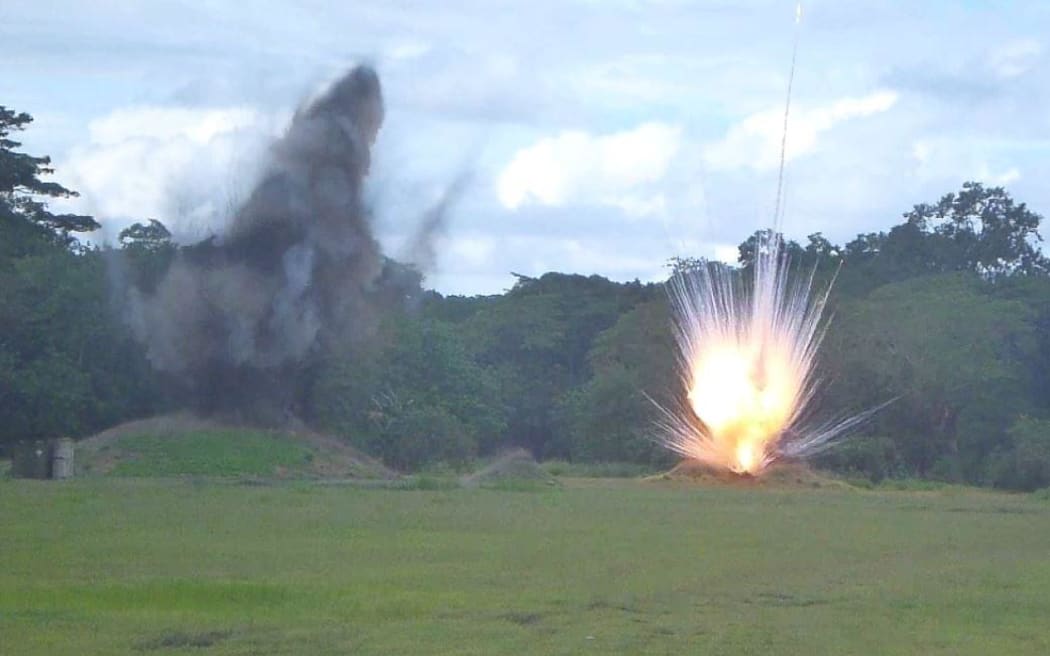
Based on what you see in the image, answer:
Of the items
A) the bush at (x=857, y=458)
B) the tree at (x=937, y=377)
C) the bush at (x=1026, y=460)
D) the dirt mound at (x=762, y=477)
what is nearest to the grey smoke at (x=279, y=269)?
the dirt mound at (x=762, y=477)

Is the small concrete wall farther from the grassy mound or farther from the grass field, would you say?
the grass field

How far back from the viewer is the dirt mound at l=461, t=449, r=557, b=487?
37.7 m

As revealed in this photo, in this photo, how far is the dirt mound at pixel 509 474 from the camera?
3774 centimetres

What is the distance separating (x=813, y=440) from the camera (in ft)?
151

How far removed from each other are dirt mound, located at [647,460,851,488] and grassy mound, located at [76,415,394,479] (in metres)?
8.33

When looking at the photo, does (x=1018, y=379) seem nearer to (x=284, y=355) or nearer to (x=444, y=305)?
(x=284, y=355)

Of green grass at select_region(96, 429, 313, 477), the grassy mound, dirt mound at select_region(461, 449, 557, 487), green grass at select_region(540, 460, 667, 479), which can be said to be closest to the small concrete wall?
the grassy mound

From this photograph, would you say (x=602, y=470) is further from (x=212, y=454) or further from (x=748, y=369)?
(x=212, y=454)

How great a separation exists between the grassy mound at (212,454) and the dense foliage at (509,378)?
2868 mm

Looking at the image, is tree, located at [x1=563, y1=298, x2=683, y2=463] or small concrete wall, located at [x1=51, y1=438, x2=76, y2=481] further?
tree, located at [x1=563, y1=298, x2=683, y2=463]

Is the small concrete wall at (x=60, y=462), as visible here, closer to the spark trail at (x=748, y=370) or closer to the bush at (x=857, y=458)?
the spark trail at (x=748, y=370)

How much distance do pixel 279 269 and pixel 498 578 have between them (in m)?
25.4

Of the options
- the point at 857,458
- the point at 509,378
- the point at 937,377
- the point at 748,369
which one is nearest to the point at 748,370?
the point at 748,369

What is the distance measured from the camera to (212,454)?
38.2m
